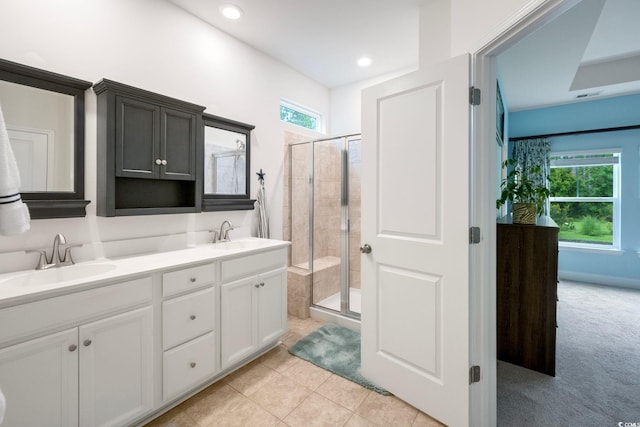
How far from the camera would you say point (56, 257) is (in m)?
1.65

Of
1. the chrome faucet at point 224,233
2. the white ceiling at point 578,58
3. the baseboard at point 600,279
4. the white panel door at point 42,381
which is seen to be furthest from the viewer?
the baseboard at point 600,279

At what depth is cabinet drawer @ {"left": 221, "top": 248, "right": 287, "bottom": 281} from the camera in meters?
1.99

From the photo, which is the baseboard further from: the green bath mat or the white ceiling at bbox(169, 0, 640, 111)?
the green bath mat

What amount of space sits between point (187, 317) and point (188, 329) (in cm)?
8

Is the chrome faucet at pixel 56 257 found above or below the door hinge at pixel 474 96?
below

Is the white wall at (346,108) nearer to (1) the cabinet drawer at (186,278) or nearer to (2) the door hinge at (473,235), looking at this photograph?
(2) the door hinge at (473,235)

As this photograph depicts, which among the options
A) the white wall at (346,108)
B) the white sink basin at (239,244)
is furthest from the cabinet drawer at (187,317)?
the white wall at (346,108)

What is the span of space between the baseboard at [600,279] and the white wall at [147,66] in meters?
4.53

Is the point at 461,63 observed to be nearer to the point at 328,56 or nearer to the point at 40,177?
the point at 328,56

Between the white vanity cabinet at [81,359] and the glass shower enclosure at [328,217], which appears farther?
the glass shower enclosure at [328,217]

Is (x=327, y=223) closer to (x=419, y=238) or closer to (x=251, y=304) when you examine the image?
(x=251, y=304)

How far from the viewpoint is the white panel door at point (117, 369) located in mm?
1366

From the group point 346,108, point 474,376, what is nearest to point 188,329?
point 474,376

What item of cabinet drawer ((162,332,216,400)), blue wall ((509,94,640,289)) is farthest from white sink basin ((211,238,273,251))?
blue wall ((509,94,640,289))
